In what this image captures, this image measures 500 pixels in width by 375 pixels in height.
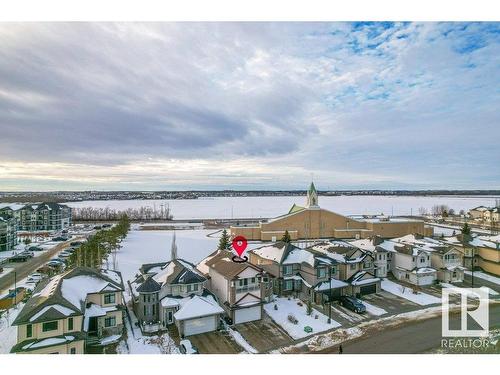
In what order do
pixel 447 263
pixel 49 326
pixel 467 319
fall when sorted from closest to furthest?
pixel 49 326 < pixel 467 319 < pixel 447 263

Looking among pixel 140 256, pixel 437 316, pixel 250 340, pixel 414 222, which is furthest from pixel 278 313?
pixel 414 222

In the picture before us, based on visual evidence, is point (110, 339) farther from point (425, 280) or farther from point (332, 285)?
point (425, 280)

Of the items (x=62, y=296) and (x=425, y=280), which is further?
(x=425, y=280)

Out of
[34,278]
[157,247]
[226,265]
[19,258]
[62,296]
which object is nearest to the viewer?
[62,296]

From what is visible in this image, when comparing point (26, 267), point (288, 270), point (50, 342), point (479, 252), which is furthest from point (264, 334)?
point (26, 267)

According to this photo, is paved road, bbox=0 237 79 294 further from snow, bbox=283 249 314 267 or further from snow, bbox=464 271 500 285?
snow, bbox=464 271 500 285

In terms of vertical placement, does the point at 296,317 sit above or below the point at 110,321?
below

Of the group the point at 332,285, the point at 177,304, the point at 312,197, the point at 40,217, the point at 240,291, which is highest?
the point at 312,197
